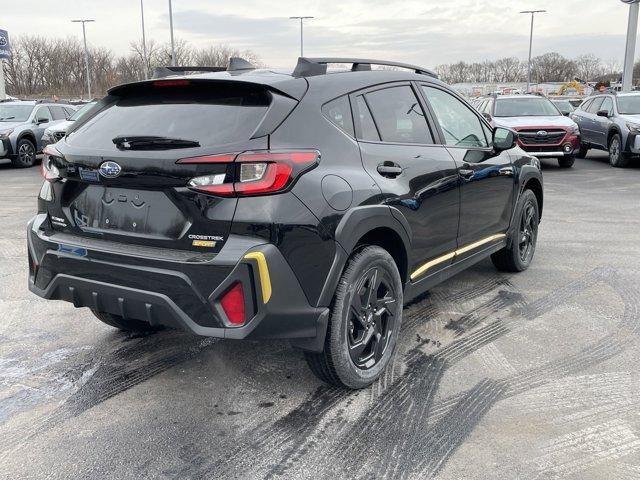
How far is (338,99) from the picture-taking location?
11.0ft

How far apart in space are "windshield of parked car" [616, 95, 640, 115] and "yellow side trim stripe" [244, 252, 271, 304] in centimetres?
1444

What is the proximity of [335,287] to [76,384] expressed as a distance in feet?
5.26

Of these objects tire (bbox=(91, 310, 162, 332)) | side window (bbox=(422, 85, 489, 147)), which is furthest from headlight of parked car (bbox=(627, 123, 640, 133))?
tire (bbox=(91, 310, 162, 332))

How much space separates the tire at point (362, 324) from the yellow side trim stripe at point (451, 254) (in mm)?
309

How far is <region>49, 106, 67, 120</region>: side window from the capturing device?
1755cm

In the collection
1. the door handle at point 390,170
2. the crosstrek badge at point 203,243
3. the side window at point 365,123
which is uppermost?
the side window at point 365,123

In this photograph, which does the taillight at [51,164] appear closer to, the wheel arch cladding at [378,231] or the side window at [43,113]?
the wheel arch cladding at [378,231]

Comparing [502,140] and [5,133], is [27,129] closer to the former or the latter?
[5,133]

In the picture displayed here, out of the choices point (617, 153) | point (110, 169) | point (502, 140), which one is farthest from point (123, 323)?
point (617, 153)

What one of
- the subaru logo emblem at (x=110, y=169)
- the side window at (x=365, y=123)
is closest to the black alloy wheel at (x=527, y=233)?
the side window at (x=365, y=123)

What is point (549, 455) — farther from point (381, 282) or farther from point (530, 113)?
point (530, 113)

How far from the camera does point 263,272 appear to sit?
2750 millimetres

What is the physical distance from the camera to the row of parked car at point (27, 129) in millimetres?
15453

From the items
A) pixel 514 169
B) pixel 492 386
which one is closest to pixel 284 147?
pixel 492 386
